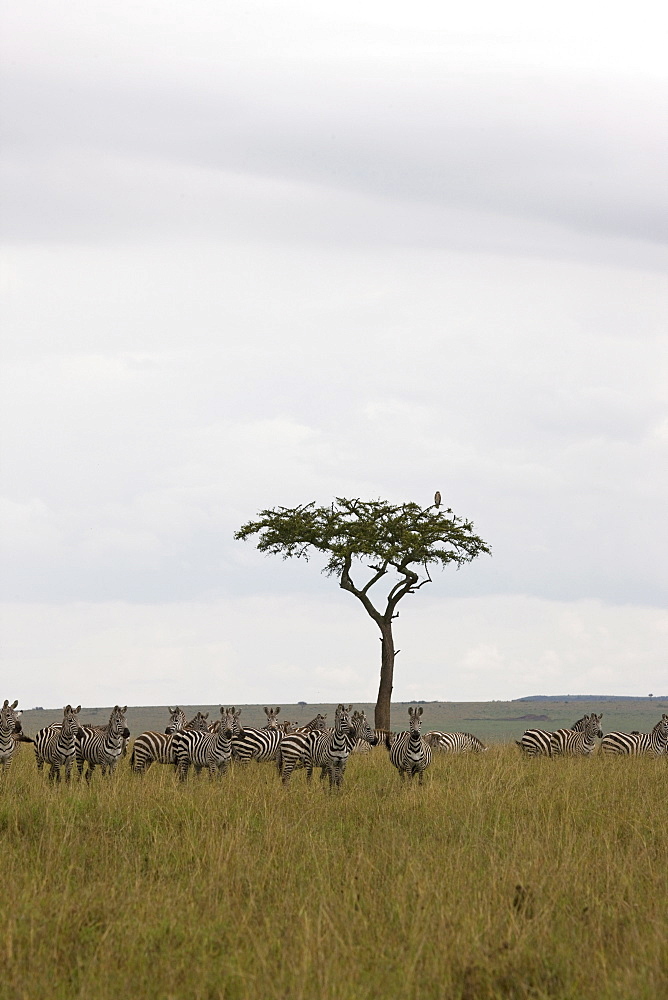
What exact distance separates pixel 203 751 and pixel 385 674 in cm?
1995

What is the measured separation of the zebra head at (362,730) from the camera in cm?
2202

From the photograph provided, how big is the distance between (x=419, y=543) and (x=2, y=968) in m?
32.1

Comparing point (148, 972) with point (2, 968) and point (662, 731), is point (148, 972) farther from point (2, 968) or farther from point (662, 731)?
point (662, 731)

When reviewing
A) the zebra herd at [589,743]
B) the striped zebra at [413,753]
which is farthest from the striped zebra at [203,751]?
the zebra herd at [589,743]

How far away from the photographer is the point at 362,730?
2383 cm

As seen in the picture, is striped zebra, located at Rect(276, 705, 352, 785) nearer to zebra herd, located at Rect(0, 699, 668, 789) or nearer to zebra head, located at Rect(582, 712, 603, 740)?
zebra herd, located at Rect(0, 699, 668, 789)

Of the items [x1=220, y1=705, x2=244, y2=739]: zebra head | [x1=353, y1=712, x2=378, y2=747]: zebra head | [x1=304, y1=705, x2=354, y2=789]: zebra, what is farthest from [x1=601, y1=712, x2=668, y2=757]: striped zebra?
[x1=304, y1=705, x2=354, y2=789]: zebra

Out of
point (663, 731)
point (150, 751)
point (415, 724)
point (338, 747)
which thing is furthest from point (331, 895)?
point (663, 731)

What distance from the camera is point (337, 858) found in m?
11.7

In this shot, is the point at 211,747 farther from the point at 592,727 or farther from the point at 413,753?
the point at 592,727

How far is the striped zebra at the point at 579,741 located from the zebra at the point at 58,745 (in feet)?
36.8

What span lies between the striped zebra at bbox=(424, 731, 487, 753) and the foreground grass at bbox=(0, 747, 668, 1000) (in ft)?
38.6

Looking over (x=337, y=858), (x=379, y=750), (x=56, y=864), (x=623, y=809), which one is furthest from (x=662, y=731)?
(x=56, y=864)

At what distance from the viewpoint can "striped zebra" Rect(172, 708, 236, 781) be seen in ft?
63.6
